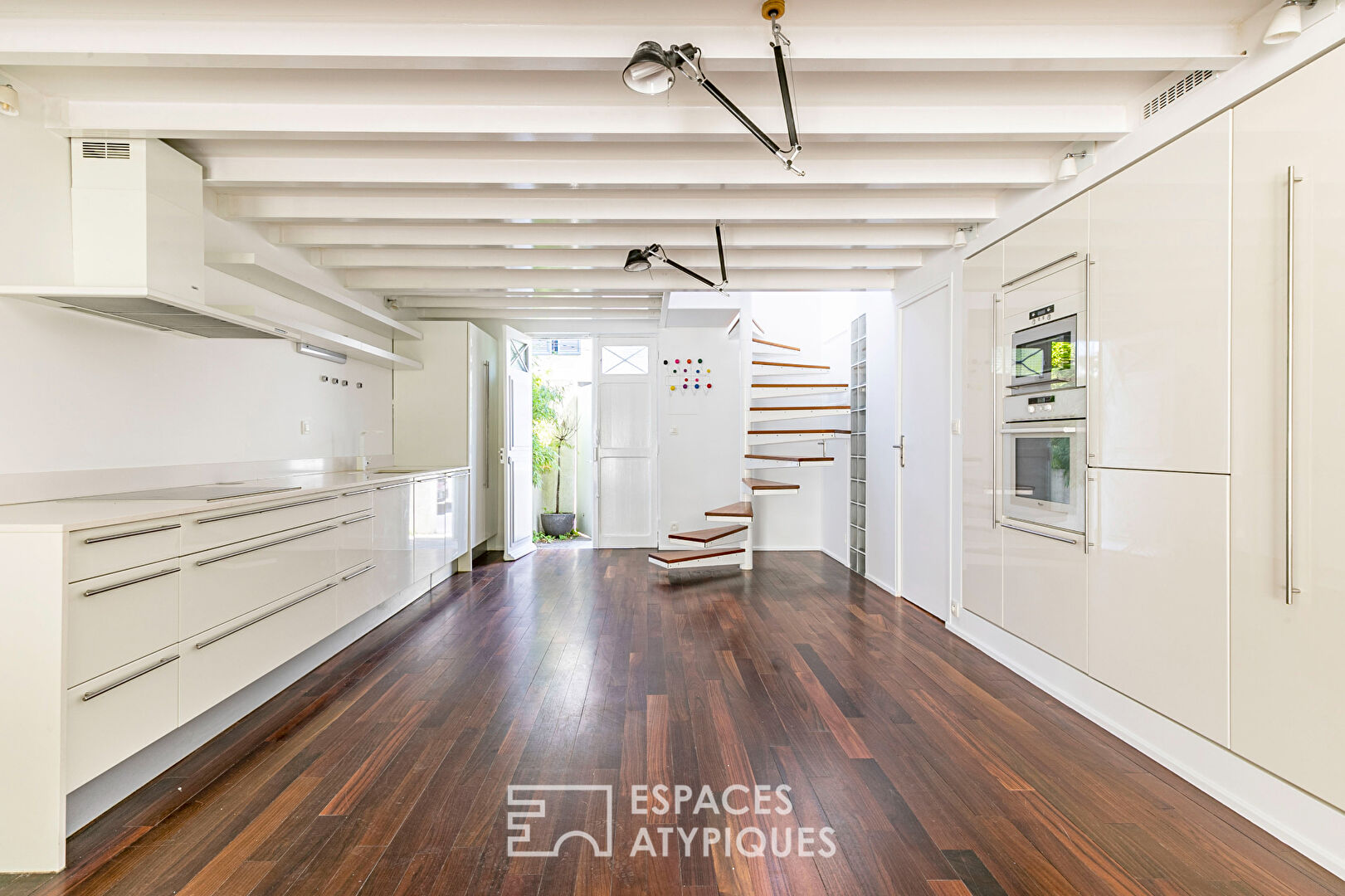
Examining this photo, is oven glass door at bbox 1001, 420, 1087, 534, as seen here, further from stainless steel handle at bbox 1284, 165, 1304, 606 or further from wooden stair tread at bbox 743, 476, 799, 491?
wooden stair tread at bbox 743, 476, 799, 491

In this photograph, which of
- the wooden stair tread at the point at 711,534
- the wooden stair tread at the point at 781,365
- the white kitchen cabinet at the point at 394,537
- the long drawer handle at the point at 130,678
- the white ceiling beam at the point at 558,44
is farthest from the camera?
the wooden stair tread at the point at 781,365

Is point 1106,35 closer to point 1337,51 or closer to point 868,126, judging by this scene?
point 1337,51

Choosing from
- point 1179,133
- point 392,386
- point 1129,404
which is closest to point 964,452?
point 1129,404

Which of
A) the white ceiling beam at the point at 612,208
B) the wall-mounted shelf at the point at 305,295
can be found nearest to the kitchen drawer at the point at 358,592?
the wall-mounted shelf at the point at 305,295

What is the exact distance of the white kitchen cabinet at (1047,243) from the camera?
2842 mm

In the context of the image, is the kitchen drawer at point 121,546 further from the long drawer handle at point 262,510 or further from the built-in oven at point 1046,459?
the built-in oven at point 1046,459

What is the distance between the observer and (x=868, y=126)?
2674 millimetres

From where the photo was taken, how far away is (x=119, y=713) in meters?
1.91

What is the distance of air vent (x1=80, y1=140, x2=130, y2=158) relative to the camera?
2.61 meters

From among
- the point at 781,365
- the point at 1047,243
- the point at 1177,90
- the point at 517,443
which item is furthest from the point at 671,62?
the point at 517,443

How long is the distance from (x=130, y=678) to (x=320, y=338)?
238cm

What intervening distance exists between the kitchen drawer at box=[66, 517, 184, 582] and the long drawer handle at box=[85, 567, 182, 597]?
4cm

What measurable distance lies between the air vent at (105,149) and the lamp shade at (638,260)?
2499mm

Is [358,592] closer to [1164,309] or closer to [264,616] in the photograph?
[264,616]
